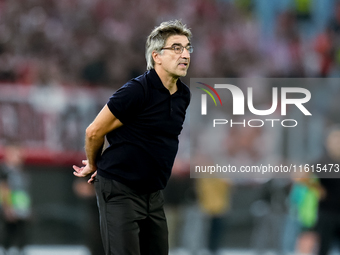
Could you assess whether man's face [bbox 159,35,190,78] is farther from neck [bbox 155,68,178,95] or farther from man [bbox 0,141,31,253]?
man [bbox 0,141,31,253]

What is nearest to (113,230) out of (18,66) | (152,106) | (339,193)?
(152,106)

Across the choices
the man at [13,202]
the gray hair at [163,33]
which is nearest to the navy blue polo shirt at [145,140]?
the gray hair at [163,33]

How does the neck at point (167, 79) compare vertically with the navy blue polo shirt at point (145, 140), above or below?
above

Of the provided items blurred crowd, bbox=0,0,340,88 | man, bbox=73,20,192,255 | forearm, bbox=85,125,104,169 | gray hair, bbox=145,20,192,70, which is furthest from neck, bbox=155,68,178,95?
blurred crowd, bbox=0,0,340,88

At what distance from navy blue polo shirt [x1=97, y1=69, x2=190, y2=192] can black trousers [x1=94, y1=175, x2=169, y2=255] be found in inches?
2.6

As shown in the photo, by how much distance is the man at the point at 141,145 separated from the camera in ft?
11.1

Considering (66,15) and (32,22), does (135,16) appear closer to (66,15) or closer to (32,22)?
(66,15)

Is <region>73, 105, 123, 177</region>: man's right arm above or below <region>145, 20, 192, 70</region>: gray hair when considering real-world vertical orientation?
below

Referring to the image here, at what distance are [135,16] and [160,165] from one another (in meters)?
7.96

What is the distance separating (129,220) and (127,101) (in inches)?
27.6

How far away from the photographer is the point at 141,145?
340 centimetres

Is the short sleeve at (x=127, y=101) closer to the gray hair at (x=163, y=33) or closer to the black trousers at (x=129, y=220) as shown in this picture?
the gray hair at (x=163, y=33)

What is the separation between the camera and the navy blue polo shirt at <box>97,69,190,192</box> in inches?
133

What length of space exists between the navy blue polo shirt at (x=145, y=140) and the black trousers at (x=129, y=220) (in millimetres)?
65
